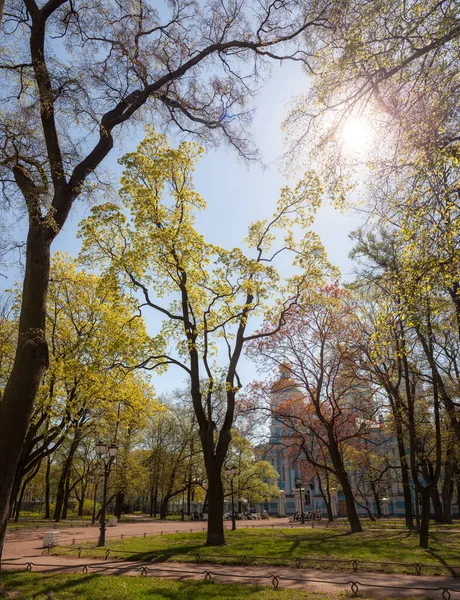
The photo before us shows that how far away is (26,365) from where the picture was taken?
677 cm

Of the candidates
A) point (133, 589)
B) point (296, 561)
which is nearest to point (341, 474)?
point (296, 561)

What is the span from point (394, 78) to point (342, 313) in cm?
1413

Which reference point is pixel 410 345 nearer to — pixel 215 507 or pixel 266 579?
pixel 215 507

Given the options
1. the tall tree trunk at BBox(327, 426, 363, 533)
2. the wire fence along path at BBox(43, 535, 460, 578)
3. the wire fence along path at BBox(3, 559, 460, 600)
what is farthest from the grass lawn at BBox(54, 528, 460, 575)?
the tall tree trunk at BBox(327, 426, 363, 533)

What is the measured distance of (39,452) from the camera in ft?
53.7

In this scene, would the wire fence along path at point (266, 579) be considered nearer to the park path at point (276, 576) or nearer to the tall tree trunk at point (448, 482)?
the park path at point (276, 576)

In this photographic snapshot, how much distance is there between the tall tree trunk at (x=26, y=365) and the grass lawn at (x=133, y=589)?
201cm

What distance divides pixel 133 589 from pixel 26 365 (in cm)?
450

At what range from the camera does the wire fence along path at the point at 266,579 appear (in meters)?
7.41

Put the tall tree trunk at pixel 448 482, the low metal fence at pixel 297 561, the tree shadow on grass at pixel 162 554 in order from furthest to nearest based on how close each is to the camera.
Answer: the tall tree trunk at pixel 448 482 < the tree shadow on grass at pixel 162 554 < the low metal fence at pixel 297 561

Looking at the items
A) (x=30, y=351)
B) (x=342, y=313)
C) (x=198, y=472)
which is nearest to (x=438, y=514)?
(x=342, y=313)

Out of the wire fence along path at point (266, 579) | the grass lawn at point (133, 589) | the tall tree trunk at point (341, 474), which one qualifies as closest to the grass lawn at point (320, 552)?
the wire fence along path at point (266, 579)

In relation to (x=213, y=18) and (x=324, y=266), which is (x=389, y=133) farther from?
(x=324, y=266)

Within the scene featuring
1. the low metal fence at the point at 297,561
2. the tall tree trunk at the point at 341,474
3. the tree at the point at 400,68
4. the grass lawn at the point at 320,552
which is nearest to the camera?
the tree at the point at 400,68
